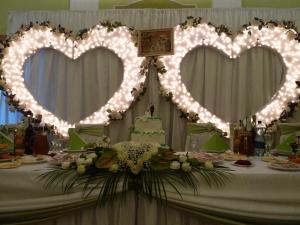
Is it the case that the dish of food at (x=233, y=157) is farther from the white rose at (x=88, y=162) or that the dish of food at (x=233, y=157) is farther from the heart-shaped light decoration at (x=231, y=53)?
the heart-shaped light decoration at (x=231, y=53)

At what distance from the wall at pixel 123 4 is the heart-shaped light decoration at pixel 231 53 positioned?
0.62m

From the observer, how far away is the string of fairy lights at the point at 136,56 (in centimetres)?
355

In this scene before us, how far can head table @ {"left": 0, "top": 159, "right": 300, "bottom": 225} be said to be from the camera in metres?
1.62

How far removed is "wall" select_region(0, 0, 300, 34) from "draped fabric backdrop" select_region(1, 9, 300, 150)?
151 millimetres

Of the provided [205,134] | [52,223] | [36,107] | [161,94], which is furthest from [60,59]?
[52,223]

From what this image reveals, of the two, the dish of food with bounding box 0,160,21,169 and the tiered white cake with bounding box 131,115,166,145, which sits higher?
the tiered white cake with bounding box 131,115,166,145

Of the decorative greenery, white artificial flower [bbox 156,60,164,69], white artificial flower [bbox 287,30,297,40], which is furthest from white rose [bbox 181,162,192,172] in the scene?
white artificial flower [bbox 287,30,297,40]

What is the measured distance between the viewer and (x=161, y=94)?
12.4 feet

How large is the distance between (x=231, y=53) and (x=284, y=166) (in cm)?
223

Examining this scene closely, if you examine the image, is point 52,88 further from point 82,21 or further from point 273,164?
point 273,164

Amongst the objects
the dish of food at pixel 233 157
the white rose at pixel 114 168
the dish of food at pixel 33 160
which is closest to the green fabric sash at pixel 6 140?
the dish of food at pixel 33 160

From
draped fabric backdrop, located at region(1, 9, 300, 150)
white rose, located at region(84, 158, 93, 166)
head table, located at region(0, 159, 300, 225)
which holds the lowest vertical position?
head table, located at region(0, 159, 300, 225)

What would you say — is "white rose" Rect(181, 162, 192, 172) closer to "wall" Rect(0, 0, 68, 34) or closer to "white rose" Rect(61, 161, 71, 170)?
"white rose" Rect(61, 161, 71, 170)

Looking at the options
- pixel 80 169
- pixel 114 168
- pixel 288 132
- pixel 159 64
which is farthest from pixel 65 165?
pixel 159 64
